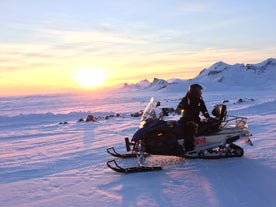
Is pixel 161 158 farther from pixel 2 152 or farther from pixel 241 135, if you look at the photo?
pixel 2 152

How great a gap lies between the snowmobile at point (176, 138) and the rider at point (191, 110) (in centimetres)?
11

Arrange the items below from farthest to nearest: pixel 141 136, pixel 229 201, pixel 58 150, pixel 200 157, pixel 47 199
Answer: pixel 58 150 → pixel 200 157 → pixel 141 136 → pixel 47 199 → pixel 229 201

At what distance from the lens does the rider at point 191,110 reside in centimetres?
684

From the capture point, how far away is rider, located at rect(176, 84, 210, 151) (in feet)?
22.4

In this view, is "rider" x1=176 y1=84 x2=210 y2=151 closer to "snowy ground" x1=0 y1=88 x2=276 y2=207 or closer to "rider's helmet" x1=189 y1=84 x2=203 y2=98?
"rider's helmet" x1=189 y1=84 x2=203 y2=98

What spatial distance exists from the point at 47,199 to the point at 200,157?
3.08 metres

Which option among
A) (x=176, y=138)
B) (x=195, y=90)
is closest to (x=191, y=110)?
(x=195, y=90)

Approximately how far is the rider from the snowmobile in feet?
0.35

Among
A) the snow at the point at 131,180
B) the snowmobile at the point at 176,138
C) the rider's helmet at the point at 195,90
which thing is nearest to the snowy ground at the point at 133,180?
the snow at the point at 131,180

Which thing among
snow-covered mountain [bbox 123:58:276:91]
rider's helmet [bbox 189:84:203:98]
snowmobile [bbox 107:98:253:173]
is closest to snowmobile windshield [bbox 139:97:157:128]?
snowmobile [bbox 107:98:253:173]

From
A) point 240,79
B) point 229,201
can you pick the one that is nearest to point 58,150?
point 229,201

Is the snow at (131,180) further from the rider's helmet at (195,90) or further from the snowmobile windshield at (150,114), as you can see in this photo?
the rider's helmet at (195,90)

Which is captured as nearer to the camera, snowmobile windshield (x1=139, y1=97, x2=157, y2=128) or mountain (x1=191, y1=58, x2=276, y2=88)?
snowmobile windshield (x1=139, y1=97, x2=157, y2=128)

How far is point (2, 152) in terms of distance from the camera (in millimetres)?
9602
